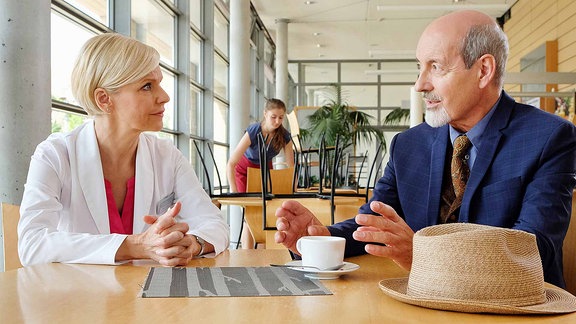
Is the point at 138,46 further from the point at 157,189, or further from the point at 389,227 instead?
the point at 389,227

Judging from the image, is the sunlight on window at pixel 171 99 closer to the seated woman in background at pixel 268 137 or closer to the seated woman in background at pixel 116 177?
the seated woman in background at pixel 268 137

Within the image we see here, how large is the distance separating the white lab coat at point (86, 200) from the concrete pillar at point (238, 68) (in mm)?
7915

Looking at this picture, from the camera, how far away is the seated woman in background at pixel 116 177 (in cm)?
139

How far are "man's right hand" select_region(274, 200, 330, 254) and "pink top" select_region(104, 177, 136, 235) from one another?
0.59 metres

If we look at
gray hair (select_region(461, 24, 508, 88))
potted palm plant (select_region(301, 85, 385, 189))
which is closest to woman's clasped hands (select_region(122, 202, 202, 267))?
gray hair (select_region(461, 24, 508, 88))

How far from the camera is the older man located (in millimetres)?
1353

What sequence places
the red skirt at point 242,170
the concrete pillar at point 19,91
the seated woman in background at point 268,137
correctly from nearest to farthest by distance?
the concrete pillar at point 19,91, the seated woman in background at point 268,137, the red skirt at point 242,170

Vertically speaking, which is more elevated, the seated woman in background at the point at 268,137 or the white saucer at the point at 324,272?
the seated woman in background at the point at 268,137

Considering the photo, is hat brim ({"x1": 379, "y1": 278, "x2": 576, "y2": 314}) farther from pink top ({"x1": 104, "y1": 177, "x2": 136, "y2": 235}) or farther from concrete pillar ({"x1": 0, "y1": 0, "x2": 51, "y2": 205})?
concrete pillar ({"x1": 0, "y1": 0, "x2": 51, "y2": 205})

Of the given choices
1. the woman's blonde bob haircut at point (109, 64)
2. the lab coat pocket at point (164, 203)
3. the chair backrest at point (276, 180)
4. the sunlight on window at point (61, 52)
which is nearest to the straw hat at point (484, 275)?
the lab coat pocket at point (164, 203)

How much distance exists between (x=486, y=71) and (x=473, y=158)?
0.24 m

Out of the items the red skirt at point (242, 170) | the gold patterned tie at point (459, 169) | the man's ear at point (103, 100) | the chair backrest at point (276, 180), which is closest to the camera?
the gold patterned tie at point (459, 169)

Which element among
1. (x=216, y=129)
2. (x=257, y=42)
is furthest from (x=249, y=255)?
(x=257, y=42)

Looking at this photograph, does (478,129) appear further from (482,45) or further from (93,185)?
(93,185)
